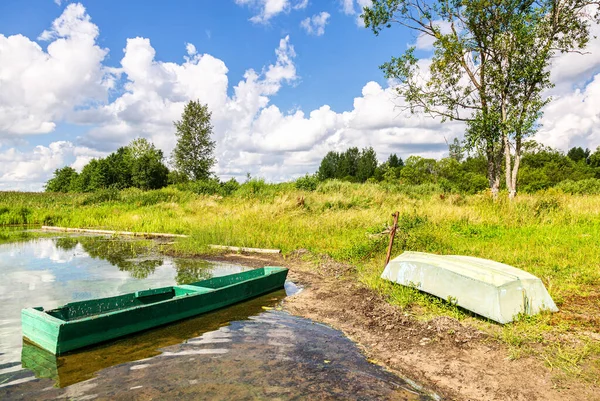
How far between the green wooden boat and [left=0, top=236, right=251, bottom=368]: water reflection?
0.61m

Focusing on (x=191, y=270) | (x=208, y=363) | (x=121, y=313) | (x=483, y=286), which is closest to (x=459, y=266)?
(x=483, y=286)

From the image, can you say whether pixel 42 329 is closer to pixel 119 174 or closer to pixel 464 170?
pixel 119 174

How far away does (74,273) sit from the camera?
1145 cm

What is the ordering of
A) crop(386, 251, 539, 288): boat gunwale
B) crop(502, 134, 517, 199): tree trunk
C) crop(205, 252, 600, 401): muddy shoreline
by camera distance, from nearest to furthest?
1. crop(205, 252, 600, 401): muddy shoreline
2. crop(386, 251, 539, 288): boat gunwale
3. crop(502, 134, 517, 199): tree trunk

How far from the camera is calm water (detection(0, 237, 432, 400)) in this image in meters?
4.83

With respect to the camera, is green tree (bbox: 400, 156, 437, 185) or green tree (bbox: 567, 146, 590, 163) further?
green tree (bbox: 567, 146, 590, 163)

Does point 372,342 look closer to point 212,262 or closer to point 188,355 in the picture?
point 188,355

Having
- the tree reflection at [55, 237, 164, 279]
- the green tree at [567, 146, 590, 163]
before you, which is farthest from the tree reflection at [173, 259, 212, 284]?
the green tree at [567, 146, 590, 163]

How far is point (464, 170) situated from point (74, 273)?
245 feet

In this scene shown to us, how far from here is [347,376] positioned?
5.18m

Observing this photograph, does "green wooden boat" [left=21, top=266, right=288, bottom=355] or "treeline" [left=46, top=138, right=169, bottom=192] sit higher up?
"treeline" [left=46, top=138, right=169, bottom=192]

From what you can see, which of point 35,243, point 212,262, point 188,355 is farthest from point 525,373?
point 35,243

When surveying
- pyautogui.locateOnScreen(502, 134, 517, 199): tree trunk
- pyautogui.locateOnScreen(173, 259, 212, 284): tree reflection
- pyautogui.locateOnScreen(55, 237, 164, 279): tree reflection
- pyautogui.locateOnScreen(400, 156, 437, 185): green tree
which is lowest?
pyautogui.locateOnScreen(173, 259, 212, 284): tree reflection

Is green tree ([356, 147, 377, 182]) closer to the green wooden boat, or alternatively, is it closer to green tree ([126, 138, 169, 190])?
green tree ([126, 138, 169, 190])
